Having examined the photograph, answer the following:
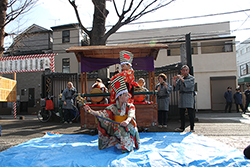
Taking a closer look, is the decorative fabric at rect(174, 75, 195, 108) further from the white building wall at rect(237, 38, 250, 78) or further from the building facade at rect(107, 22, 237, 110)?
the white building wall at rect(237, 38, 250, 78)

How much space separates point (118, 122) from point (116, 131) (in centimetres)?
26

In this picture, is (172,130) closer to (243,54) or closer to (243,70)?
(243,70)

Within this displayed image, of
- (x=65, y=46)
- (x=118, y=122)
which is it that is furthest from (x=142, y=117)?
(x=65, y=46)

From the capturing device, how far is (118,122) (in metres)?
3.41

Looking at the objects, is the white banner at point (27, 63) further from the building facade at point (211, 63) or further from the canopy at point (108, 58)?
the building facade at point (211, 63)

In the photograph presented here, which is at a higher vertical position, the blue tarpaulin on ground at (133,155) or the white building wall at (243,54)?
the white building wall at (243,54)

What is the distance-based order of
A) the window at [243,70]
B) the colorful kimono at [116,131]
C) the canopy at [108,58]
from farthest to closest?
the window at [243,70], the canopy at [108,58], the colorful kimono at [116,131]

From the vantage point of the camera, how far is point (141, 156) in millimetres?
2832

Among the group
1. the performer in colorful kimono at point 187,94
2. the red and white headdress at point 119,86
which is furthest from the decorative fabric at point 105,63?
the red and white headdress at point 119,86

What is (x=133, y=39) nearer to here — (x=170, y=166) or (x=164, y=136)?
(x=164, y=136)

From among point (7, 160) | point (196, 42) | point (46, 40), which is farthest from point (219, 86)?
point (46, 40)

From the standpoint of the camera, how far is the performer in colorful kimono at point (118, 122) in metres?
3.23

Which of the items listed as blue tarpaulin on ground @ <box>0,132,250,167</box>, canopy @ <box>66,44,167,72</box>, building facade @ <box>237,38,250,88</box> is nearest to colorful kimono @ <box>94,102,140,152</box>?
blue tarpaulin on ground @ <box>0,132,250,167</box>

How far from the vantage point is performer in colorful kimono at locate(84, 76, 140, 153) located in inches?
127
